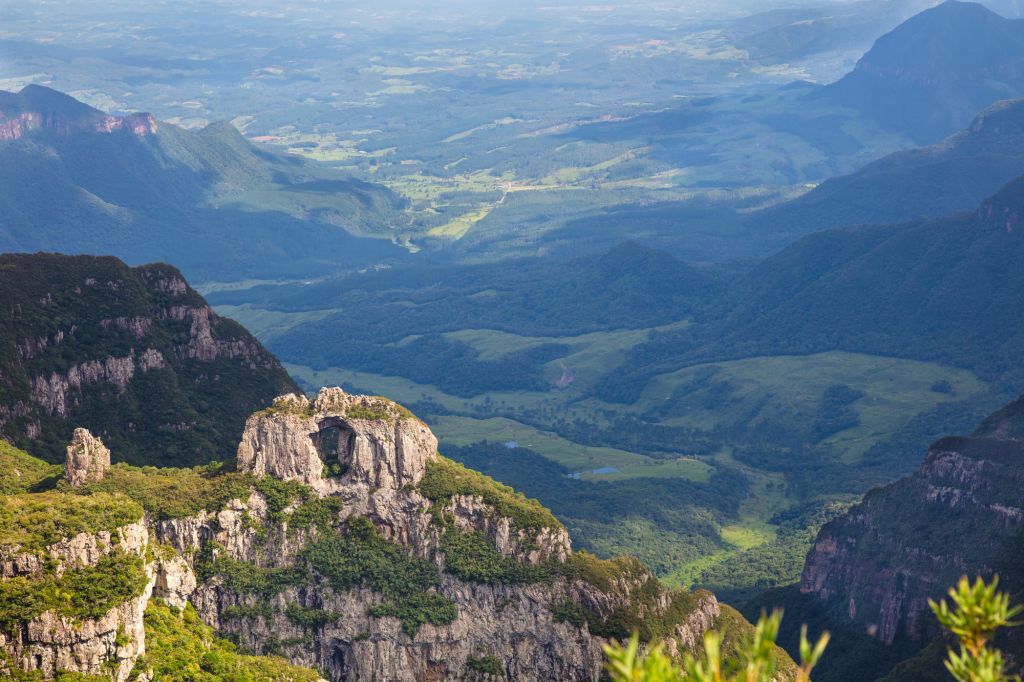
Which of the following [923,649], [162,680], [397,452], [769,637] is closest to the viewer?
[769,637]

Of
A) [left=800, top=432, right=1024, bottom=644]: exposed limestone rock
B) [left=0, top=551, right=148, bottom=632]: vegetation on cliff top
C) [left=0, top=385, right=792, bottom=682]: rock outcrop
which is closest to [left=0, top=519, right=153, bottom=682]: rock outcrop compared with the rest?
[left=0, top=551, right=148, bottom=632]: vegetation on cliff top

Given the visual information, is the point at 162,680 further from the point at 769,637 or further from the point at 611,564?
the point at 769,637

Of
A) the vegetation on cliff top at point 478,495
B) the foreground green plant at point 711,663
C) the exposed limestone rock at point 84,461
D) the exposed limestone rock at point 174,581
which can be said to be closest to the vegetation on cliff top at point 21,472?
the exposed limestone rock at point 84,461

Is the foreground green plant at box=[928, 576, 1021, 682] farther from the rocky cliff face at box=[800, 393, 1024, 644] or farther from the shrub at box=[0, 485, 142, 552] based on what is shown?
the rocky cliff face at box=[800, 393, 1024, 644]

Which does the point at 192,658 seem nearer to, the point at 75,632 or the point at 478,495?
the point at 75,632

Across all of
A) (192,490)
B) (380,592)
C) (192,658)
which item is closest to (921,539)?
(380,592)

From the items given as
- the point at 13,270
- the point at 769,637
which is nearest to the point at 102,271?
the point at 13,270
